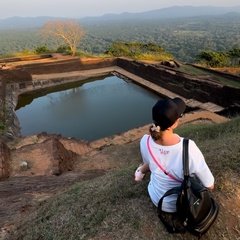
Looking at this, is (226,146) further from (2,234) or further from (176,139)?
(2,234)

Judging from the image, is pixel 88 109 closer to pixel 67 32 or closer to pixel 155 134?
pixel 155 134

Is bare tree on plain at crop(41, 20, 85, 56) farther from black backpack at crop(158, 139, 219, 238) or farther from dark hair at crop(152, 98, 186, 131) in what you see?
black backpack at crop(158, 139, 219, 238)

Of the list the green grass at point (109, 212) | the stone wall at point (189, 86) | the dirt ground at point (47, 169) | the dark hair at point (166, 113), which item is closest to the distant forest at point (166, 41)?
the stone wall at point (189, 86)

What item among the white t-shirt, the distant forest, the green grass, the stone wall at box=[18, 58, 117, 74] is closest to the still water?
the stone wall at box=[18, 58, 117, 74]

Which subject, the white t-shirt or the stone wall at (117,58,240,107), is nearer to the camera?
the white t-shirt

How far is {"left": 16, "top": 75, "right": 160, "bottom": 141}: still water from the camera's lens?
31.8 ft

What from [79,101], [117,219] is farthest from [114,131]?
[117,219]

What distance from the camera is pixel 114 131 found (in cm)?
930

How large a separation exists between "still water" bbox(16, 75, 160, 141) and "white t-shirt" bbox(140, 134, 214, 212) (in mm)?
7258

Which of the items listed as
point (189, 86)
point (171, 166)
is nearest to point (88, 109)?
point (189, 86)

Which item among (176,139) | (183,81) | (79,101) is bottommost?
(79,101)

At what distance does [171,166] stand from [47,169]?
4.27 m

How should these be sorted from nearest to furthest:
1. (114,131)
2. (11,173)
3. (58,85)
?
(11,173) → (114,131) → (58,85)

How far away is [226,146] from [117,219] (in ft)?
5.21
